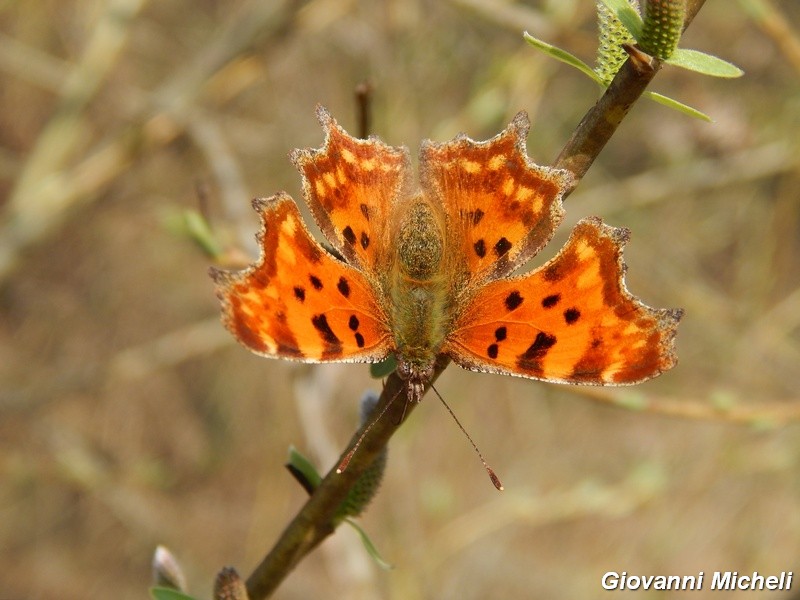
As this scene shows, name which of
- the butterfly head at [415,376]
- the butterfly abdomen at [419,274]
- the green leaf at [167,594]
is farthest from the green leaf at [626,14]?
the green leaf at [167,594]

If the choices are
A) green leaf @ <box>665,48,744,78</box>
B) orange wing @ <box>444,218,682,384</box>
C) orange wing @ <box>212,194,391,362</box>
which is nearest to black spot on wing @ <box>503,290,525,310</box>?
orange wing @ <box>444,218,682,384</box>

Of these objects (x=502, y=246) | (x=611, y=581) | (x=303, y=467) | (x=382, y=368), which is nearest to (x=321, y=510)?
(x=303, y=467)

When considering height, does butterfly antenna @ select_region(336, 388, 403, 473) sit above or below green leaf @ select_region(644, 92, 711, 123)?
below

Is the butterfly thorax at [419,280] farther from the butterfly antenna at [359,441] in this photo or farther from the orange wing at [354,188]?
the butterfly antenna at [359,441]

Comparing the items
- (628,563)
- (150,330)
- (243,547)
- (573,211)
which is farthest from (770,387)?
(150,330)

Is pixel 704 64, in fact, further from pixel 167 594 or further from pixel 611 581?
pixel 611 581

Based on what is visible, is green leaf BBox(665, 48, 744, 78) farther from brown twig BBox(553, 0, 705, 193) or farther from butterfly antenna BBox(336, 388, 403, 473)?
butterfly antenna BBox(336, 388, 403, 473)
